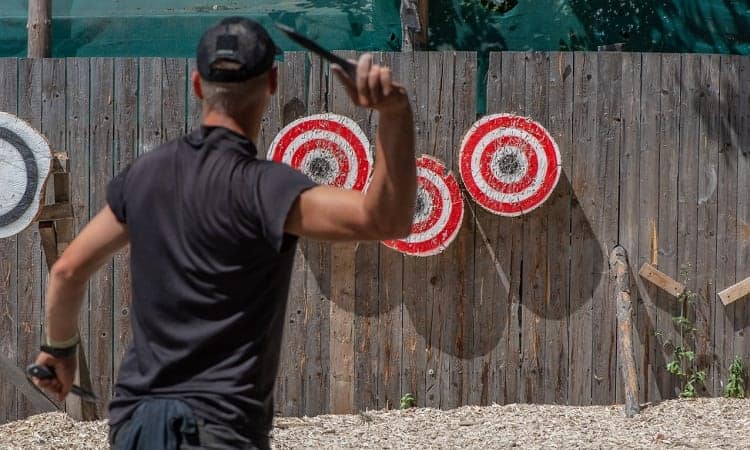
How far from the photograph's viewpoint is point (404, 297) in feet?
19.7

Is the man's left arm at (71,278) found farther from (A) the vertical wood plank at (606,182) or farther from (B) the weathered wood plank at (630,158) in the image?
(B) the weathered wood plank at (630,158)

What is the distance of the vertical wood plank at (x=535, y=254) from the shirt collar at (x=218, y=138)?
3.90 metres

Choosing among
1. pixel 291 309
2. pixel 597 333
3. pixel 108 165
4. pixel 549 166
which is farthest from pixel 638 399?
pixel 108 165

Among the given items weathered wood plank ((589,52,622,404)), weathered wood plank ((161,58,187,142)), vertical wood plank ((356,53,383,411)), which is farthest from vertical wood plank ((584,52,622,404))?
weathered wood plank ((161,58,187,142))

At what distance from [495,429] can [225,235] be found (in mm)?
3800

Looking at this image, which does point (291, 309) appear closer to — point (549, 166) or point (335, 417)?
point (335, 417)

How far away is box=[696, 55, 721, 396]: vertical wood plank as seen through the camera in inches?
240

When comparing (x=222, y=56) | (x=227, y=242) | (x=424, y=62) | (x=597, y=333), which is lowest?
(x=597, y=333)

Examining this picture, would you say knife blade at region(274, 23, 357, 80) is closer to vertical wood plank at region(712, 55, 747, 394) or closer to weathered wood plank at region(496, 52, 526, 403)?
weathered wood plank at region(496, 52, 526, 403)

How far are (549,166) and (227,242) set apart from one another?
4009 millimetres

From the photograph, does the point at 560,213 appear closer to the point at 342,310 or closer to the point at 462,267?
the point at 462,267

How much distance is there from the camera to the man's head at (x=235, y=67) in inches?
89.5

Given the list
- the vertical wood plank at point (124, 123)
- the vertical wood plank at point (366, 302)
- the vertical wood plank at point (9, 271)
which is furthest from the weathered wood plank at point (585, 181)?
the vertical wood plank at point (9, 271)

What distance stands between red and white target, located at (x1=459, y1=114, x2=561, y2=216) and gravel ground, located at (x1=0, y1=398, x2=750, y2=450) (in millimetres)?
1207
